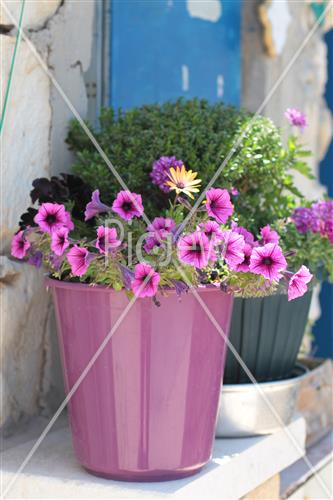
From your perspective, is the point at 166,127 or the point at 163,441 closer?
the point at 163,441

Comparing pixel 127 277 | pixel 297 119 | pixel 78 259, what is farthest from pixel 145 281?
pixel 297 119

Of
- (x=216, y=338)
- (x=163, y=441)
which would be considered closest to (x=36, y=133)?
(x=216, y=338)

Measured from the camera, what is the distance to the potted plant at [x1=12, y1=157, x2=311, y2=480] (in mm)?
1675

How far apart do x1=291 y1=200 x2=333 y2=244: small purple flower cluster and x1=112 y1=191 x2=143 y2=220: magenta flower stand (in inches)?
26.9

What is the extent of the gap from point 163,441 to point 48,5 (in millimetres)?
1202

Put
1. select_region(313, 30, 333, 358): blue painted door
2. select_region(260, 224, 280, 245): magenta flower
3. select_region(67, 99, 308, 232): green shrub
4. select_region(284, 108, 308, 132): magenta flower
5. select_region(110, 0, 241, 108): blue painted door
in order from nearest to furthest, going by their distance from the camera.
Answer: select_region(260, 224, 280, 245): magenta flower < select_region(67, 99, 308, 232): green shrub < select_region(284, 108, 308, 132): magenta flower < select_region(110, 0, 241, 108): blue painted door < select_region(313, 30, 333, 358): blue painted door

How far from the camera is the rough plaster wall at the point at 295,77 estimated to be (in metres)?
3.60

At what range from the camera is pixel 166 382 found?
175 centimetres

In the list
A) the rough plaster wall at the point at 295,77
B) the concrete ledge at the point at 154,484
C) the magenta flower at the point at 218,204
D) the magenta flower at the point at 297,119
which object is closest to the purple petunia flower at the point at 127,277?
the magenta flower at the point at 218,204

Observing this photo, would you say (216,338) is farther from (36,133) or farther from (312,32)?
(312,32)

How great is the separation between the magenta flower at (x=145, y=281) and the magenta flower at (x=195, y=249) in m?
0.07

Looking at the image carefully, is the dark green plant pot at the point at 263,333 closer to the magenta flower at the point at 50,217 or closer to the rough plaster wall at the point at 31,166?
the rough plaster wall at the point at 31,166

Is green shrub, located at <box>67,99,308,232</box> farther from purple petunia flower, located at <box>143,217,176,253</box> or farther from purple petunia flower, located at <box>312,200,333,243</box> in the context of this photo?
purple petunia flower, located at <box>143,217,176,253</box>

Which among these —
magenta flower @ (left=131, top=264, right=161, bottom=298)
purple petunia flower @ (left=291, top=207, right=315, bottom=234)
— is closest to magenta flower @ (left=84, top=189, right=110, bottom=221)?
magenta flower @ (left=131, top=264, right=161, bottom=298)
